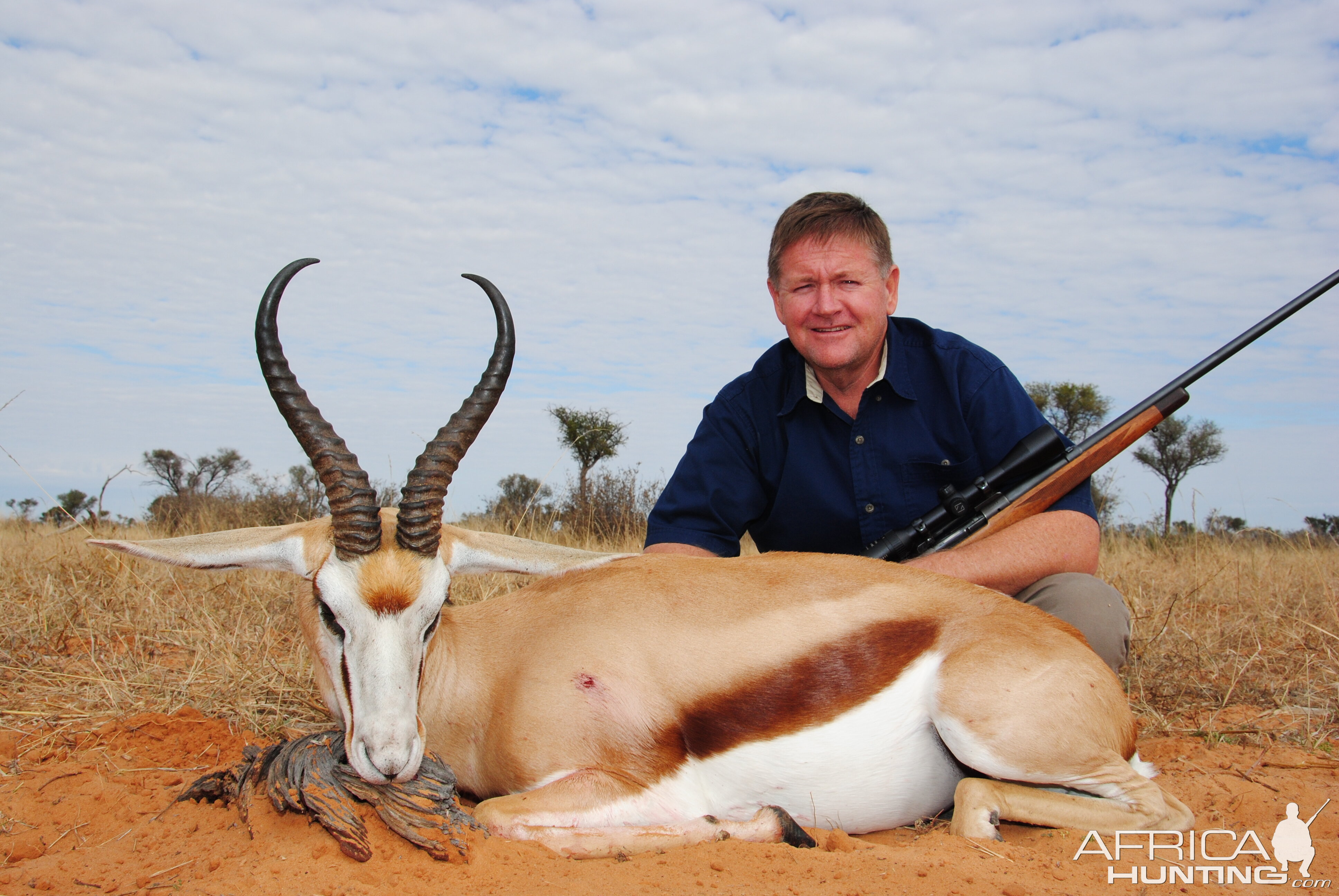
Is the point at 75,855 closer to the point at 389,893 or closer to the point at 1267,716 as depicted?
the point at 389,893

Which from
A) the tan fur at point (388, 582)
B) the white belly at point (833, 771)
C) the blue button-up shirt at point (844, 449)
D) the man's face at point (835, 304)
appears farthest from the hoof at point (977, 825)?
the man's face at point (835, 304)

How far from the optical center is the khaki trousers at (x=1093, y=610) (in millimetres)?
4395

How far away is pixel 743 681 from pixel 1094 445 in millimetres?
2603

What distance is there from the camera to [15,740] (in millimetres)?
4012

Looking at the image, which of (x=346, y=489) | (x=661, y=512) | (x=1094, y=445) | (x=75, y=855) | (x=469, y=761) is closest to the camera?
(x=75, y=855)

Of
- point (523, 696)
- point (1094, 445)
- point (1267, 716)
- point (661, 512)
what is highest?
point (1094, 445)

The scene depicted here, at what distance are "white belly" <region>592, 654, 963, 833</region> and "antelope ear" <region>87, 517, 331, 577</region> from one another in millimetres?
1488

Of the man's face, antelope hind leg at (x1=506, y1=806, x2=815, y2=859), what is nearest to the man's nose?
the man's face

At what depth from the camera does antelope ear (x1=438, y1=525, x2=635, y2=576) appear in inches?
142

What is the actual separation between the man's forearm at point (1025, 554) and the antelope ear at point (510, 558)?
1.79 meters

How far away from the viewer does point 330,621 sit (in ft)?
10.8

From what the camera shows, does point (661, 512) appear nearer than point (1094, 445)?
No

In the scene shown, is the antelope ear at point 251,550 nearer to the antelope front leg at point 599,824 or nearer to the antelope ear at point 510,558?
the antelope ear at point 510,558

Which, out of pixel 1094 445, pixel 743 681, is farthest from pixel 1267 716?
pixel 743 681
